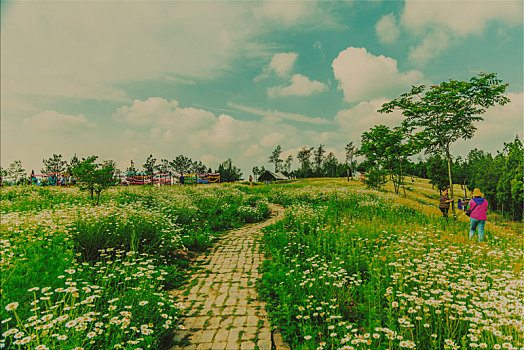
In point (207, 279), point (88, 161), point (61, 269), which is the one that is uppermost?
point (88, 161)

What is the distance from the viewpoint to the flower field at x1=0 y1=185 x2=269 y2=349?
3020 millimetres

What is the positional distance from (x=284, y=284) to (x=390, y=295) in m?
1.99

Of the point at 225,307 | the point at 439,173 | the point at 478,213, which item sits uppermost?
the point at 439,173

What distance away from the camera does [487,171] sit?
40344 millimetres

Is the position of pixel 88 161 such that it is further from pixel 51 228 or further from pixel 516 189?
pixel 516 189

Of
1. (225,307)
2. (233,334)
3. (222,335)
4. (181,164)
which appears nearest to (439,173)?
(225,307)

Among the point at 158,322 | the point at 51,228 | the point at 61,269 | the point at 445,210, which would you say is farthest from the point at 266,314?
the point at 445,210

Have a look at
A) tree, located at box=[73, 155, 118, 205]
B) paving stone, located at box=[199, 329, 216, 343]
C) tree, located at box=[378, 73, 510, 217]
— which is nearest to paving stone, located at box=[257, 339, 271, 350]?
paving stone, located at box=[199, 329, 216, 343]

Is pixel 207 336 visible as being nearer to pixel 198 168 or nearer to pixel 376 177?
pixel 376 177

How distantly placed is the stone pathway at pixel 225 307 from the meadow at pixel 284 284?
306mm

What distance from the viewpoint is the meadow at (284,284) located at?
3168 mm

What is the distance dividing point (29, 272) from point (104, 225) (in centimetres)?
285

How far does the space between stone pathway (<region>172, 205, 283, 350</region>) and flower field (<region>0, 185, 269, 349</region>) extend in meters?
0.39

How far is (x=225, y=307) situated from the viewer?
16.0 ft
